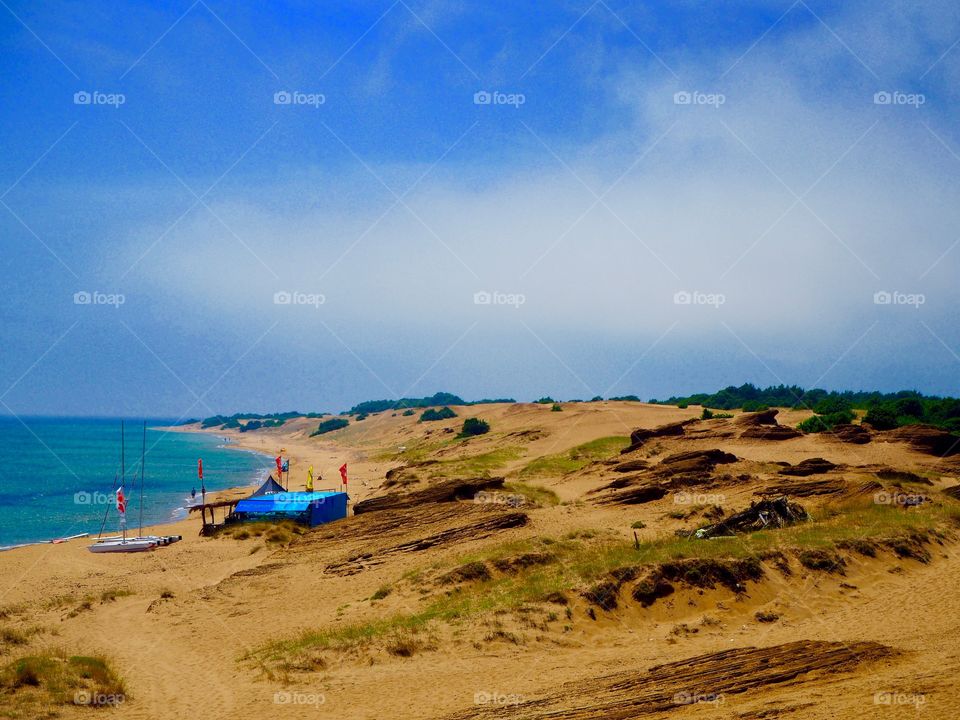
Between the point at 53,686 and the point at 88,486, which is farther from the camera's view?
the point at 88,486

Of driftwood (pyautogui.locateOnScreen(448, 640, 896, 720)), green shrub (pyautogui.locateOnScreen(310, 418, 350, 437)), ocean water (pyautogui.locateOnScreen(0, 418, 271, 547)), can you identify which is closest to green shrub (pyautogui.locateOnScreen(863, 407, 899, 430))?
driftwood (pyautogui.locateOnScreen(448, 640, 896, 720))

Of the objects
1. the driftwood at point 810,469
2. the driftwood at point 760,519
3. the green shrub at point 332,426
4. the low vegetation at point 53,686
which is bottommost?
the low vegetation at point 53,686

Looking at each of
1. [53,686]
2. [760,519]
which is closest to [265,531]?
[53,686]

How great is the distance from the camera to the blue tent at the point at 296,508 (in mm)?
40031

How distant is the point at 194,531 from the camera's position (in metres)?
45.5

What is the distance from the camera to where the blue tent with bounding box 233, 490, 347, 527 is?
40.0 m

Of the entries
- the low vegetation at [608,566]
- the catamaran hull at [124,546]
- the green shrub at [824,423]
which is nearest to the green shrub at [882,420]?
the green shrub at [824,423]

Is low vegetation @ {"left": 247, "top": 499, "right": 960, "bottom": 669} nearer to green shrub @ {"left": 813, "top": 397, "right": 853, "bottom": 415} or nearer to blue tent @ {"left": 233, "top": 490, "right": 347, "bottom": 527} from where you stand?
blue tent @ {"left": 233, "top": 490, "right": 347, "bottom": 527}

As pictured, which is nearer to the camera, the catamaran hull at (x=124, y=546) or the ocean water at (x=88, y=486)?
the catamaran hull at (x=124, y=546)

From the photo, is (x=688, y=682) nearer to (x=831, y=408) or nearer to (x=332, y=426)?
(x=831, y=408)

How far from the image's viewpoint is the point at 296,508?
40.3 metres

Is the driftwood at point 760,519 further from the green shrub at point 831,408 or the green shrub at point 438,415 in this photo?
the green shrub at point 438,415

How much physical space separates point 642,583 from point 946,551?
11861 millimetres

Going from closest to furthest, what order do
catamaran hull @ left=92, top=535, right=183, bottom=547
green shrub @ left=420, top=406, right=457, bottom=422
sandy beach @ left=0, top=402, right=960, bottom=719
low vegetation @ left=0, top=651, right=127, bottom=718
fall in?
sandy beach @ left=0, top=402, right=960, bottom=719, low vegetation @ left=0, top=651, right=127, bottom=718, catamaran hull @ left=92, top=535, right=183, bottom=547, green shrub @ left=420, top=406, right=457, bottom=422
